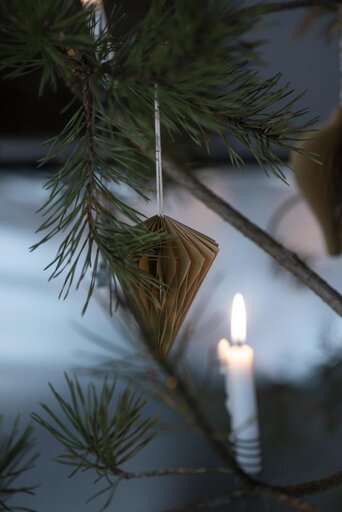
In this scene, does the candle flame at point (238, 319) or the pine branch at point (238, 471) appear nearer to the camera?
the pine branch at point (238, 471)

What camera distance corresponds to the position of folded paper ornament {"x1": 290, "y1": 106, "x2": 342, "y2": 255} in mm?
396

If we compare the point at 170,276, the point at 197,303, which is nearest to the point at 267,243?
the point at 170,276

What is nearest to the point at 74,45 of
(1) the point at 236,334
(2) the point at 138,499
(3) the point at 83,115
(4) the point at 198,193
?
(3) the point at 83,115

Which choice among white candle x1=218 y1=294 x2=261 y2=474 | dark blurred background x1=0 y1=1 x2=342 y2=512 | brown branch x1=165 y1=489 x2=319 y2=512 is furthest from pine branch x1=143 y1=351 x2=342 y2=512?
dark blurred background x1=0 y1=1 x2=342 y2=512

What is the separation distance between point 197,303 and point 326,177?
2.35 ft

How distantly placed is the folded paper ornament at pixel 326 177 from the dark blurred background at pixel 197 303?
525 mm

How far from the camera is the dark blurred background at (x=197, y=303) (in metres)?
0.96

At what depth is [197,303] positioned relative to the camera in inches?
44.1

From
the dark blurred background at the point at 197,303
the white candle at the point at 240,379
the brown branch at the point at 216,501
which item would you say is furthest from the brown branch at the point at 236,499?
the dark blurred background at the point at 197,303

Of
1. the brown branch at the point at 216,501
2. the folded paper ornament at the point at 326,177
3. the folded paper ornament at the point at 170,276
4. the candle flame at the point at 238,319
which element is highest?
the folded paper ornament at the point at 326,177

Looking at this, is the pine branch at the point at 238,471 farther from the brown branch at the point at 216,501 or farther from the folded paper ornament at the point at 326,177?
the folded paper ornament at the point at 326,177

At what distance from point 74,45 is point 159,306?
70 mm

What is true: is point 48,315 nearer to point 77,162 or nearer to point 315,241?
point 315,241

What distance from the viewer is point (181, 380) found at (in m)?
0.20
